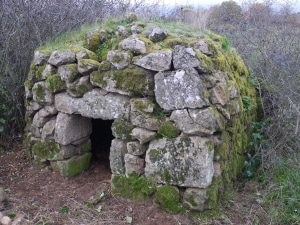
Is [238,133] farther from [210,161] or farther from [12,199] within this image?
[12,199]

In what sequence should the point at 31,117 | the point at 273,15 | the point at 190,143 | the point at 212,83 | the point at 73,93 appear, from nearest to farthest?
the point at 190,143
the point at 212,83
the point at 73,93
the point at 31,117
the point at 273,15

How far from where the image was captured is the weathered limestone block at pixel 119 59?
351cm

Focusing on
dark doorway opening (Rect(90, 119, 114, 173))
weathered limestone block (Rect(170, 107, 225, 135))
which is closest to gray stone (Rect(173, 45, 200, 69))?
weathered limestone block (Rect(170, 107, 225, 135))

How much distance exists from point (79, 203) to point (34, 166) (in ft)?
3.29

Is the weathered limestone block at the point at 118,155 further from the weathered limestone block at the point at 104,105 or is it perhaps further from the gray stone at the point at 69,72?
the gray stone at the point at 69,72

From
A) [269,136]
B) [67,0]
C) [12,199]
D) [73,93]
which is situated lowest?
[12,199]

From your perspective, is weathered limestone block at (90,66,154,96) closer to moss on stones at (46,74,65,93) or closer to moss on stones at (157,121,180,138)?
moss on stones at (157,121,180,138)

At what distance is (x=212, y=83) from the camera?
3479 mm

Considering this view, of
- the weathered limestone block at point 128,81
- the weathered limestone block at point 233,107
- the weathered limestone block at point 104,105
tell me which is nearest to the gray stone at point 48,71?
the weathered limestone block at point 104,105

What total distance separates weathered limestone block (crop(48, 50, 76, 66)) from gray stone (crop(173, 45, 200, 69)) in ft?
3.90

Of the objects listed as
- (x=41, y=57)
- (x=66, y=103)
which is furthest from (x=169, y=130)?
(x=41, y=57)

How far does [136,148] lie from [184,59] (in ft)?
3.18

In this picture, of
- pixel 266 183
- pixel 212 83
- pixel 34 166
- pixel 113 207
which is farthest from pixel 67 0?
pixel 266 183

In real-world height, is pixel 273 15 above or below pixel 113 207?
above
